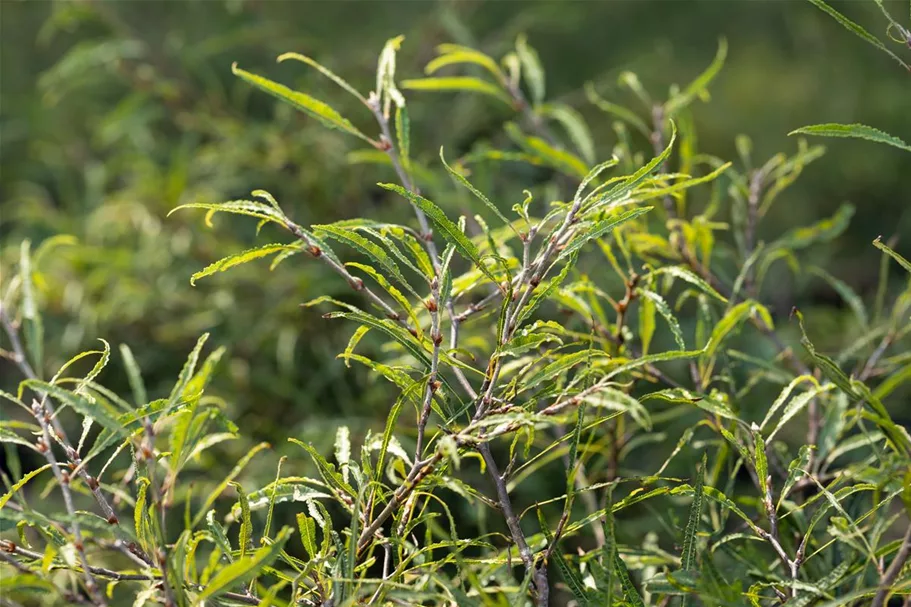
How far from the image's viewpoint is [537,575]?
16.3 inches

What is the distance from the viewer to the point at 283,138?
1.13m

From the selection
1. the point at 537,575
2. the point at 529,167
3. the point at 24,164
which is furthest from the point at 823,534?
the point at 24,164

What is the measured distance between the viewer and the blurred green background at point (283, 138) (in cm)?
103

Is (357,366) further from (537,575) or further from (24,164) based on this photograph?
(24,164)

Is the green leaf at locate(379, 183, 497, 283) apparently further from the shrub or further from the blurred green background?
the blurred green background

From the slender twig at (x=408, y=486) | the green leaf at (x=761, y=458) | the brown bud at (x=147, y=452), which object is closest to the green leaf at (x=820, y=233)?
the green leaf at (x=761, y=458)

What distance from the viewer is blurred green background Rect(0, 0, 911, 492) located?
1034 mm

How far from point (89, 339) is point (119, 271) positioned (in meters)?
0.14

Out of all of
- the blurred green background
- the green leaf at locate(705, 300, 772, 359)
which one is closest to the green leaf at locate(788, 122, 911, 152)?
the green leaf at locate(705, 300, 772, 359)

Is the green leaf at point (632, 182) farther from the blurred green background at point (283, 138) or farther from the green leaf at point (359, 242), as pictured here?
the blurred green background at point (283, 138)

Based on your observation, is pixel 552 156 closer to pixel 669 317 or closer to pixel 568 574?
pixel 669 317

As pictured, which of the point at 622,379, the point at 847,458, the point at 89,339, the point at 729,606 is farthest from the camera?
the point at 89,339

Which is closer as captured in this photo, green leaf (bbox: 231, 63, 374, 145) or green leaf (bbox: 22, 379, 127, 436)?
green leaf (bbox: 22, 379, 127, 436)

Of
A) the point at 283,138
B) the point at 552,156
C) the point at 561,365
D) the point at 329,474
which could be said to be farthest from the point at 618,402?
the point at 283,138
